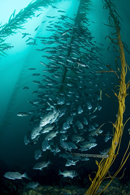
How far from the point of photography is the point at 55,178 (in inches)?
220

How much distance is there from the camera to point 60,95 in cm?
502

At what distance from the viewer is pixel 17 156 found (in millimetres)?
9508

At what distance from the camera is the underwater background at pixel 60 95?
184 inches

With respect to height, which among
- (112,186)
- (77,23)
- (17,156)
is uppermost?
(77,23)

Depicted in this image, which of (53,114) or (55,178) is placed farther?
(55,178)

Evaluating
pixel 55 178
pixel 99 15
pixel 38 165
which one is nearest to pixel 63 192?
pixel 38 165

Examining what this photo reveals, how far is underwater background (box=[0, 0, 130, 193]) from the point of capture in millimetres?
4684

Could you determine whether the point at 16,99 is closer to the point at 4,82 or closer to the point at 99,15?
the point at 4,82

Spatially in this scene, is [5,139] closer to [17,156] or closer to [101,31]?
[17,156]

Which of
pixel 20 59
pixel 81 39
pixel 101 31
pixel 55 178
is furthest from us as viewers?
pixel 20 59

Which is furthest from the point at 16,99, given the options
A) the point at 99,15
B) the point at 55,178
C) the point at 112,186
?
Answer: the point at 99,15

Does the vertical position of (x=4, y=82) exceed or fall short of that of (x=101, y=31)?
it falls short

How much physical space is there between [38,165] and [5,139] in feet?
23.3

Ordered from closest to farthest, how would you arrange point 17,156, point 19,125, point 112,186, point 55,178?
point 112,186 → point 55,178 → point 17,156 → point 19,125
